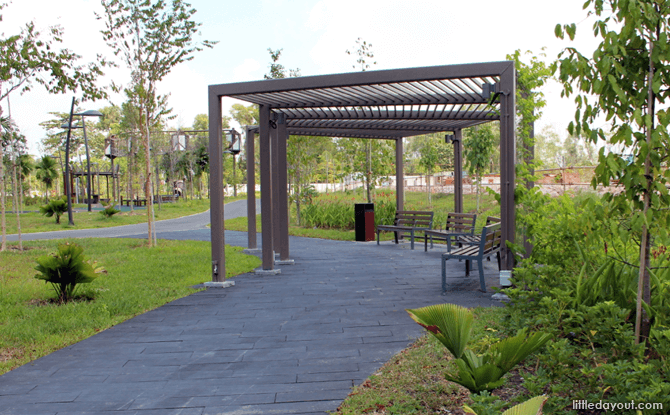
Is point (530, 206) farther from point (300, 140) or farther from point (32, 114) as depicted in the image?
point (32, 114)

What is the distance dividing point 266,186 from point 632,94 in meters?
6.07

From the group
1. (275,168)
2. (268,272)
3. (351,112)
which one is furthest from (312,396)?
(351,112)

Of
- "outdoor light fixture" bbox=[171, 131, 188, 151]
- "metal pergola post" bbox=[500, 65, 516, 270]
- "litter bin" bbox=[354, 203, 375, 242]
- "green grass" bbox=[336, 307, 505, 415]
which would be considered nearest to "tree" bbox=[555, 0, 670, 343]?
"green grass" bbox=[336, 307, 505, 415]

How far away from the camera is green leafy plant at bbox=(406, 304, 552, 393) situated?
8.45 ft

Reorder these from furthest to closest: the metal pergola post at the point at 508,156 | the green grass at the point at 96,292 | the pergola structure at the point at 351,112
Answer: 1. the pergola structure at the point at 351,112
2. the metal pergola post at the point at 508,156
3. the green grass at the point at 96,292

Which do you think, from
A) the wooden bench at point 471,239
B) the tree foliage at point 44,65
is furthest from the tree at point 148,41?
the wooden bench at point 471,239

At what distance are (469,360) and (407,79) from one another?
3.80 m

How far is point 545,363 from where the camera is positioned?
2.79 m

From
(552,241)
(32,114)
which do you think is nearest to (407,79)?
(552,241)

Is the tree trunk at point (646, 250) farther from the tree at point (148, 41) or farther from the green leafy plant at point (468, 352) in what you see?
the tree at point (148, 41)

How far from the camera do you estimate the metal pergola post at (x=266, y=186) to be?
25.6 ft

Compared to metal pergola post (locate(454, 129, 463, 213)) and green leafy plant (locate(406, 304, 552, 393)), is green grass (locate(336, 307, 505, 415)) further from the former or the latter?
metal pergola post (locate(454, 129, 463, 213))

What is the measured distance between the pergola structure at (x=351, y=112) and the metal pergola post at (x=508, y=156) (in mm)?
11

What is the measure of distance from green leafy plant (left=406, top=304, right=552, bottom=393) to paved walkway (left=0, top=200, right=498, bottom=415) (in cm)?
81
